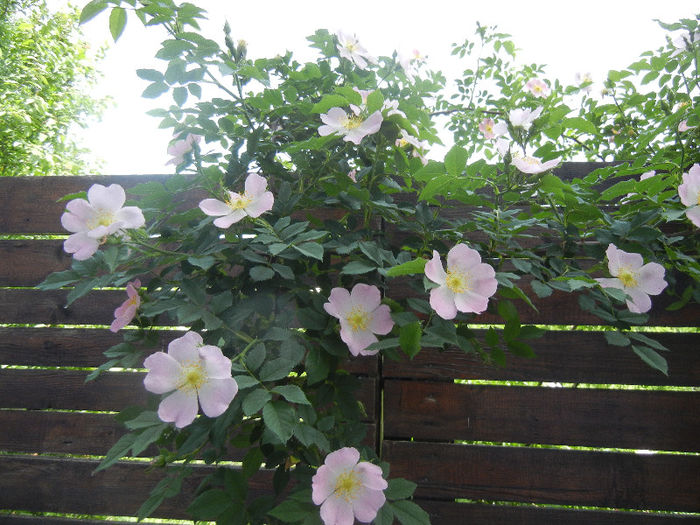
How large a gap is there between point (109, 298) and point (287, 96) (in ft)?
2.72

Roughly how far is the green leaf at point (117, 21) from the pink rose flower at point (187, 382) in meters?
0.53

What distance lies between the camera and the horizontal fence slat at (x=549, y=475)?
110 centimetres

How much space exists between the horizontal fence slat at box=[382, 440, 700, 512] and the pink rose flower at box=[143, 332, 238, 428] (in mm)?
701

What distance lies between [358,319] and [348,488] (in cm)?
25

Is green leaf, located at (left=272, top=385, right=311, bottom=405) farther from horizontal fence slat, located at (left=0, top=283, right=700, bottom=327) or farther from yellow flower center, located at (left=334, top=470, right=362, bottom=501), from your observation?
horizontal fence slat, located at (left=0, top=283, right=700, bottom=327)

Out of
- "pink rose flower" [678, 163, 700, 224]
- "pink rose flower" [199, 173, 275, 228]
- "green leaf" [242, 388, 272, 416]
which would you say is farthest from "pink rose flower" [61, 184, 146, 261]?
"pink rose flower" [678, 163, 700, 224]

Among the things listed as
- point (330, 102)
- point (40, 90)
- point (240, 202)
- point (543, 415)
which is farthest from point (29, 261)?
point (40, 90)

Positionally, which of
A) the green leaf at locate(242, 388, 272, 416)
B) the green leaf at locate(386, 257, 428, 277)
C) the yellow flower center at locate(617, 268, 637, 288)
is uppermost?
the green leaf at locate(386, 257, 428, 277)

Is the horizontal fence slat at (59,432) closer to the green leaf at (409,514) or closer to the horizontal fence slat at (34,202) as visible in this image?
the horizontal fence slat at (34,202)

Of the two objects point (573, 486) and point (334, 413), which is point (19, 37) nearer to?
point (334, 413)

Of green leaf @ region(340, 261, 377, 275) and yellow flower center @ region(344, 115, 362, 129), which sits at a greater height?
yellow flower center @ region(344, 115, 362, 129)

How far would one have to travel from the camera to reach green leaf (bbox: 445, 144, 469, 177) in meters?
0.70

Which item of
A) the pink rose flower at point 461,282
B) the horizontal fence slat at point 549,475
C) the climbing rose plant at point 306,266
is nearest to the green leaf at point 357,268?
the climbing rose plant at point 306,266

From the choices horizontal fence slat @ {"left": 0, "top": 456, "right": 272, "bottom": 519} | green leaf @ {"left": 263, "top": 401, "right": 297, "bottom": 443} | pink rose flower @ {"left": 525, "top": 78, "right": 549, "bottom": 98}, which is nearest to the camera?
green leaf @ {"left": 263, "top": 401, "right": 297, "bottom": 443}
